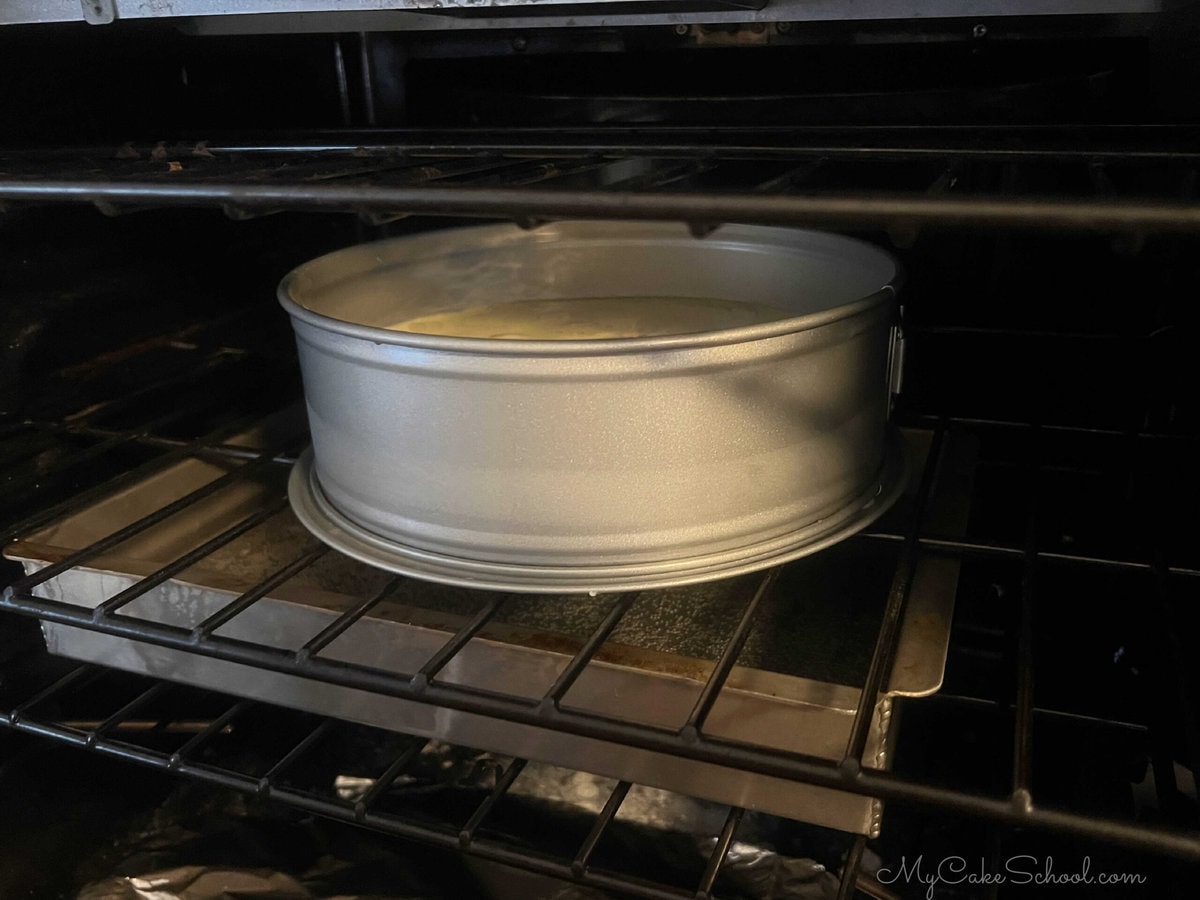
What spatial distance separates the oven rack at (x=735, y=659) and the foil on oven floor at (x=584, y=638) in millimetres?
23

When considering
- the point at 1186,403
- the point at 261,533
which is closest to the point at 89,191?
the point at 261,533

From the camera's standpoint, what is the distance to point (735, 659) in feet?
1.63

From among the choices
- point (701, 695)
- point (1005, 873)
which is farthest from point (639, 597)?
point (1005, 873)

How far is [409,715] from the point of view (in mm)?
617

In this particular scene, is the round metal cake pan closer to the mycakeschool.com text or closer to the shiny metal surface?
the shiny metal surface

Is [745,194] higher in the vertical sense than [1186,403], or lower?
higher

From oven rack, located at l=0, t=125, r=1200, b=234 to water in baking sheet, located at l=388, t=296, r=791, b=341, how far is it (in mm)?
92

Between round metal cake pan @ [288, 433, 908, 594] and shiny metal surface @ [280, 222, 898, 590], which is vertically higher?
shiny metal surface @ [280, 222, 898, 590]

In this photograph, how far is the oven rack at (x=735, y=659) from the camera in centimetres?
40

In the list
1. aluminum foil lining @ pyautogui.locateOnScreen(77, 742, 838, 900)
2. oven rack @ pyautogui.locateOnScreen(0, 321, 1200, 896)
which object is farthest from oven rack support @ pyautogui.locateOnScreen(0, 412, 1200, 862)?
aluminum foil lining @ pyautogui.locateOnScreen(77, 742, 838, 900)

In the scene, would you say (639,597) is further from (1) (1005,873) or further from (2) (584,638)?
(1) (1005,873)

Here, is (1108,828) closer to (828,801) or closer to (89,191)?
(828,801)

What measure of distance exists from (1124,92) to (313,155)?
1.72 ft

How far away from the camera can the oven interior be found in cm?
59
